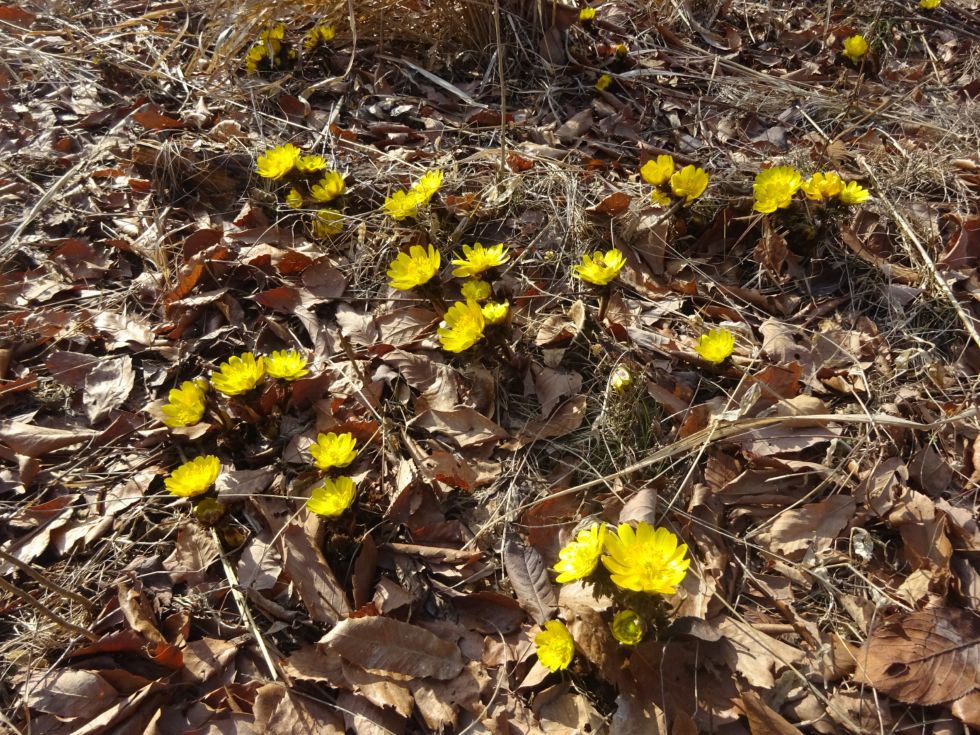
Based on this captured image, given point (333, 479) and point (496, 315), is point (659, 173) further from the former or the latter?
point (333, 479)

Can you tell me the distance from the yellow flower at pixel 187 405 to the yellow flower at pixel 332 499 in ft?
1.35

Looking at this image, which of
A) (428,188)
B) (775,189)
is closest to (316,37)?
(428,188)

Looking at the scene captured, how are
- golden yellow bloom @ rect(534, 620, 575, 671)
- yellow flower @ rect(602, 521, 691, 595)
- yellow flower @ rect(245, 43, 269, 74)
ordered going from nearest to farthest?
yellow flower @ rect(602, 521, 691, 595) < golden yellow bloom @ rect(534, 620, 575, 671) < yellow flower @ rect(245, 43, 269, 74)

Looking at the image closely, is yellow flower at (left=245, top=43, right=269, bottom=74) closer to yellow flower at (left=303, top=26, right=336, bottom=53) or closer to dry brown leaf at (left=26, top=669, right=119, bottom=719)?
yellow flower at (left=303, top=26, right=336, bottom=53)

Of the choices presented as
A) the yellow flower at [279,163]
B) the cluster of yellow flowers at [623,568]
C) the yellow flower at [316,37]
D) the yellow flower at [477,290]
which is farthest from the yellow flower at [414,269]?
the yellow flower at [316,37]

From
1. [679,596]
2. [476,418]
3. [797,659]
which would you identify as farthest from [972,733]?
[476,418]

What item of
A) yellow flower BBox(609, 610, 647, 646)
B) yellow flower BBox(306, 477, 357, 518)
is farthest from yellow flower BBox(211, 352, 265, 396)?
yellow flower BBox(609, 610, 647, 646)

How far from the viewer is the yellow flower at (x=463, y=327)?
64.4 inches

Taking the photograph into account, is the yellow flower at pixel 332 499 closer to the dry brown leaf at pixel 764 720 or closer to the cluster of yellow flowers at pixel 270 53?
the dry brown leaf at pixel 764 720

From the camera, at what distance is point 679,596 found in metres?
1.35

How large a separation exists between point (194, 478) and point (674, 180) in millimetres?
1591

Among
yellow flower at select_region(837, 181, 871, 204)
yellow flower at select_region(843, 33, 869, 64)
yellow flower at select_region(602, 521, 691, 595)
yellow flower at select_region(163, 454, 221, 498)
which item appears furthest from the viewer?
yellow flower at select_region(843, 33, 869, 64)

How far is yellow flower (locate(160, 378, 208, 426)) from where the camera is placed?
63.2 inches

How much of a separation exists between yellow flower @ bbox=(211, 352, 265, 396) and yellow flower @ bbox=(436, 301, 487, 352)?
19.3 inches
